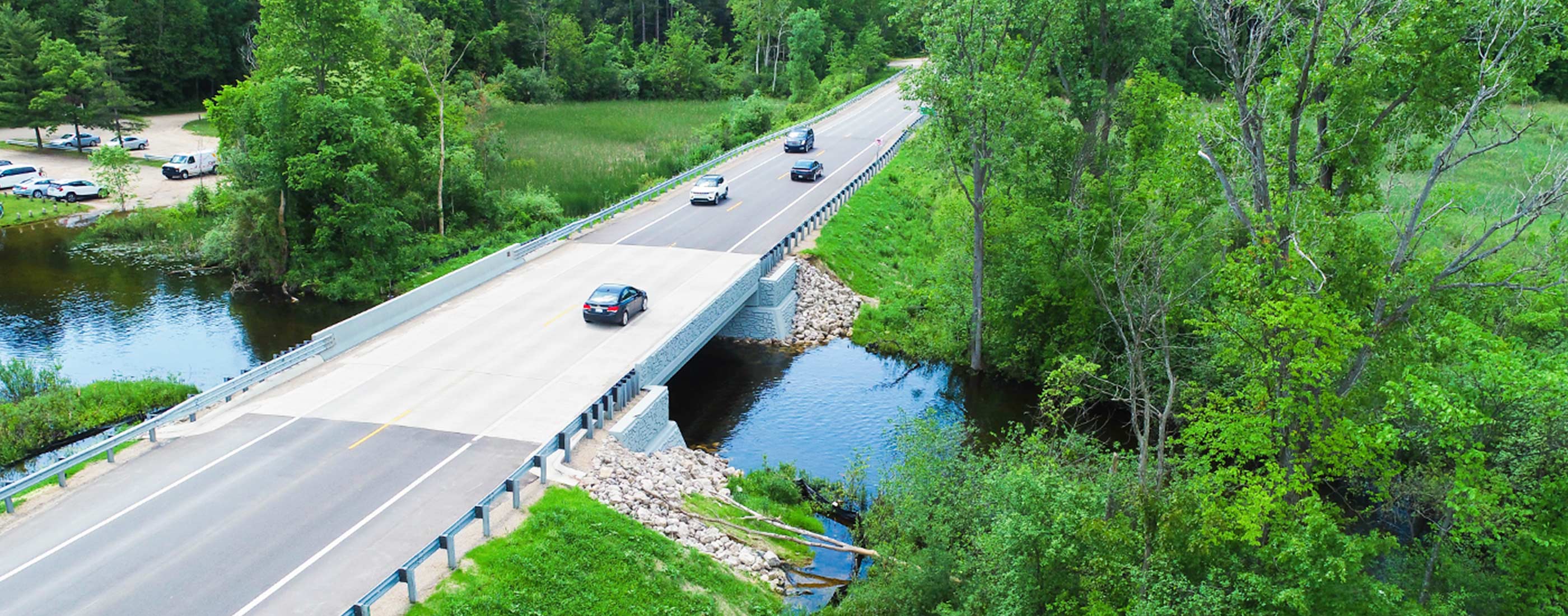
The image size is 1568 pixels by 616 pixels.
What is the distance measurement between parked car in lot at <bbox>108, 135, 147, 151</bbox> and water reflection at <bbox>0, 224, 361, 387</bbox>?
833 inches

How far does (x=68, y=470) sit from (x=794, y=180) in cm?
4278

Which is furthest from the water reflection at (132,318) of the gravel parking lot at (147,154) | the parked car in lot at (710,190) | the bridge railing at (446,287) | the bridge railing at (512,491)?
the parked car in lot at (710,190)

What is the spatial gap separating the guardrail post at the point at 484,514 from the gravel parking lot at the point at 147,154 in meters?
47.1

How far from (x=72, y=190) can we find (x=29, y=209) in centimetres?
289

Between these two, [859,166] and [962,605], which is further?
[859,166]

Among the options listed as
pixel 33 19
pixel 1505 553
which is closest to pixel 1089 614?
pixel 1505 553

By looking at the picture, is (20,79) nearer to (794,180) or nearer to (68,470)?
(794,180)

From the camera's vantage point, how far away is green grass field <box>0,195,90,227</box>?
5419cm

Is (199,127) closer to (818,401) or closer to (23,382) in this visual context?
(23,382)

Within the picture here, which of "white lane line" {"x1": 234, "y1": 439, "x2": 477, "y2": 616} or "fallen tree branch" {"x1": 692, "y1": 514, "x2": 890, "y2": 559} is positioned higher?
"white lane line" {"x1": 234, "y1": 439, "x2": 477, "y2": 616}

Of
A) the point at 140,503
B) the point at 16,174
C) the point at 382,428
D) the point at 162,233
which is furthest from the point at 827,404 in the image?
the point at 16,174

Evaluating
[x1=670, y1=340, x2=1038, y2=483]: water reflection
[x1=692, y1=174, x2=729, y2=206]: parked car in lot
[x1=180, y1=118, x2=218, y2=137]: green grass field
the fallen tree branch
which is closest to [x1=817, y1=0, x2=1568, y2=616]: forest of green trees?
the fallen tree branch

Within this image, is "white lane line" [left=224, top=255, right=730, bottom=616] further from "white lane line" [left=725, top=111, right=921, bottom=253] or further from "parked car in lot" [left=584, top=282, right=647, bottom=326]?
"white lane line" [left=725, top=111, right=921, bottom=253]

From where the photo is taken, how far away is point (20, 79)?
→ 68000mm
